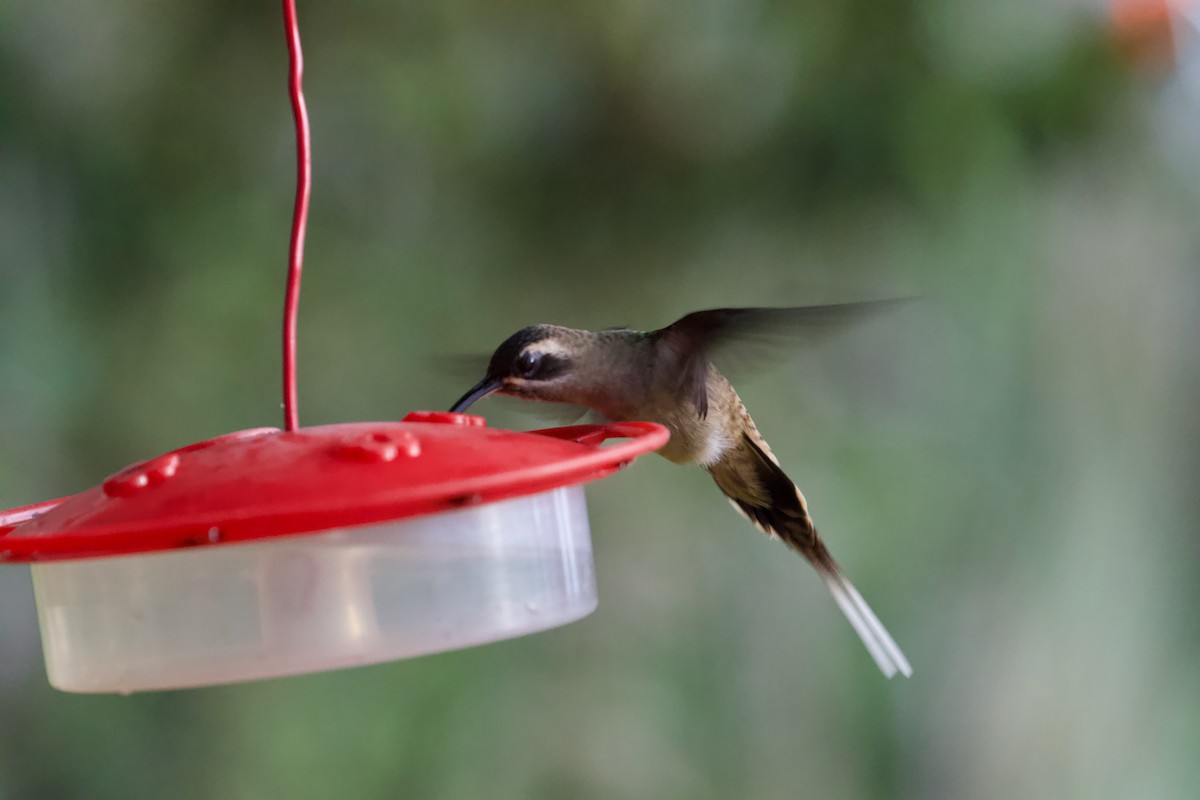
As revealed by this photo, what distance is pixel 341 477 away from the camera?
3.30 feet

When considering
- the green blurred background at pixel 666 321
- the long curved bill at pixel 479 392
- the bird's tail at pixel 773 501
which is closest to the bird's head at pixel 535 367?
the long curved bill at pixel 479 392

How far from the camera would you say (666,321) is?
347 cm

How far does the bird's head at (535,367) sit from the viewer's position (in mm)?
1833

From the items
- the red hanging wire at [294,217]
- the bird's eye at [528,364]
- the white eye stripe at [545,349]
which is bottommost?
the bird's eye at [528,364]

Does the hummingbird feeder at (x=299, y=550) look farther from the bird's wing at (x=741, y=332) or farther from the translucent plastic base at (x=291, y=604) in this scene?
the bird's wing at (x=741, y=332)

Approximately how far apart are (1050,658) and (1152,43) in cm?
210

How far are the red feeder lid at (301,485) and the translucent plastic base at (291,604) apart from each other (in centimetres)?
10

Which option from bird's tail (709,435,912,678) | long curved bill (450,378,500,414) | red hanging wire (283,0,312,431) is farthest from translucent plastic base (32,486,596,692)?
bird's tail (709,435,912,678)

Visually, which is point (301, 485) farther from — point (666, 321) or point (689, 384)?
point (666, 321)

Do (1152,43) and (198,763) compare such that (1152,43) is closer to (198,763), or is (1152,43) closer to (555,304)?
(555,304)

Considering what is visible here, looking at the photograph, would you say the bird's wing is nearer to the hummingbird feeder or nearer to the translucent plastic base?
the hummingbird feeder

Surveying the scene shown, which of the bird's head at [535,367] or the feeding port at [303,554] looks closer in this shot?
the feeding port at [303,554]

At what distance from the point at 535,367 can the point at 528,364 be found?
0.08ft

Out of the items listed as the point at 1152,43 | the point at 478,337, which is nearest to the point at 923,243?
the point at 1152,43
